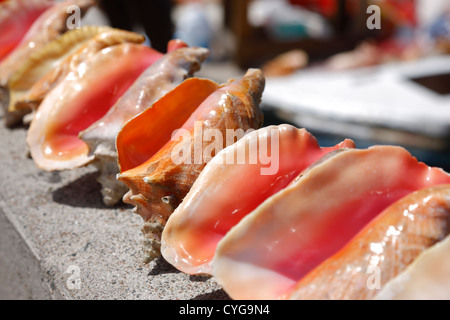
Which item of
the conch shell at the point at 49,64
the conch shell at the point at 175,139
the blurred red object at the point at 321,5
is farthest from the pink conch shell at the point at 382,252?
the blurred red object at the point at 321,5

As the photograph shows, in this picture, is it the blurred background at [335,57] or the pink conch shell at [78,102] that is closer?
the pink conch shell at [78,102]

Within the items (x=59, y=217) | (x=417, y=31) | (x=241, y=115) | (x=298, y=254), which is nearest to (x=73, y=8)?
(x=59, y=217)

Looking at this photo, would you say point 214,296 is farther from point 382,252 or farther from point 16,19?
point 16,19

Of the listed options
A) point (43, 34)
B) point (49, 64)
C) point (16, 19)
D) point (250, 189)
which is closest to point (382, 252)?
point (250, 189)

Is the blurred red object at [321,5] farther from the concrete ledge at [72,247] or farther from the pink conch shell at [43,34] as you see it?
the concrete ledge at [72,247]

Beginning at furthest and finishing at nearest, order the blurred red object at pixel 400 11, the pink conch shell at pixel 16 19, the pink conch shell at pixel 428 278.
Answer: the blurred red object at pixel 400 11, the pink conch shell at pixel 16 19, the pink conch shell at pixel 428 278

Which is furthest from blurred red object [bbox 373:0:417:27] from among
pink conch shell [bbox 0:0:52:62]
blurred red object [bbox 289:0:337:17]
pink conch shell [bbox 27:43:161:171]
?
pink conch shell [bbox 27:43:161:171]

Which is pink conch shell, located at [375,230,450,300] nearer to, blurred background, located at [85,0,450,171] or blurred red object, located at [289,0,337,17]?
blurred background, located at [85,0,450,171]
